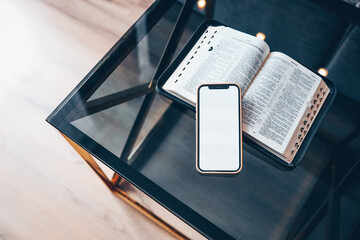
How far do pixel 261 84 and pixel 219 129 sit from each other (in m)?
0.12

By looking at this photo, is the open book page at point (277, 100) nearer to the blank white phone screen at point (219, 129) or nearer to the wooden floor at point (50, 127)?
the blank white phone screen at point (219, 129)

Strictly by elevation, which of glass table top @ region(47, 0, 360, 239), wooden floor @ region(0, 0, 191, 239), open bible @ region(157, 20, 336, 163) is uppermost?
open bible @ region(157, 20, 336, 163)

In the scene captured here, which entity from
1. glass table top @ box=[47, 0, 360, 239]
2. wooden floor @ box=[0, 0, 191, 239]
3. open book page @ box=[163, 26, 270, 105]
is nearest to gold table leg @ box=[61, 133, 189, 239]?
wooden floor @ box=[0, 0, 191, 239]

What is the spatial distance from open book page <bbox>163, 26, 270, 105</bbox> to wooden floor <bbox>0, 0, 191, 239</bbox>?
0.50 m

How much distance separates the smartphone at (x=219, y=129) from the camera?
50cm

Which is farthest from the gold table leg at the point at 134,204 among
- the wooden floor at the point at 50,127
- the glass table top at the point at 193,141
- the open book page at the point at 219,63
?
the open book page at the point at 219,63

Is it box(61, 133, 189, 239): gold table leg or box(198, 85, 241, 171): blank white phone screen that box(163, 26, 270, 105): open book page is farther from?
box(61, 133, 189, 239): gold table leg

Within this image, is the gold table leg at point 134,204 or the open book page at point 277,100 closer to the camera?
the open book page at point 277,100

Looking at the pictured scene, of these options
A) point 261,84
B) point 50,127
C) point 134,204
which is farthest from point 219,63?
point 50,127

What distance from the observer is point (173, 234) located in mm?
868

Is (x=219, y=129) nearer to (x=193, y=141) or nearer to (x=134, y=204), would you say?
(x=193, y=141)

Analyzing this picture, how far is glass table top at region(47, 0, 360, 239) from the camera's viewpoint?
561mm

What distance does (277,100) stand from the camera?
55 centimetres

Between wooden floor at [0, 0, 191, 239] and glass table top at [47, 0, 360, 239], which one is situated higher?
glass table top at [47, 0, 360, 239]
